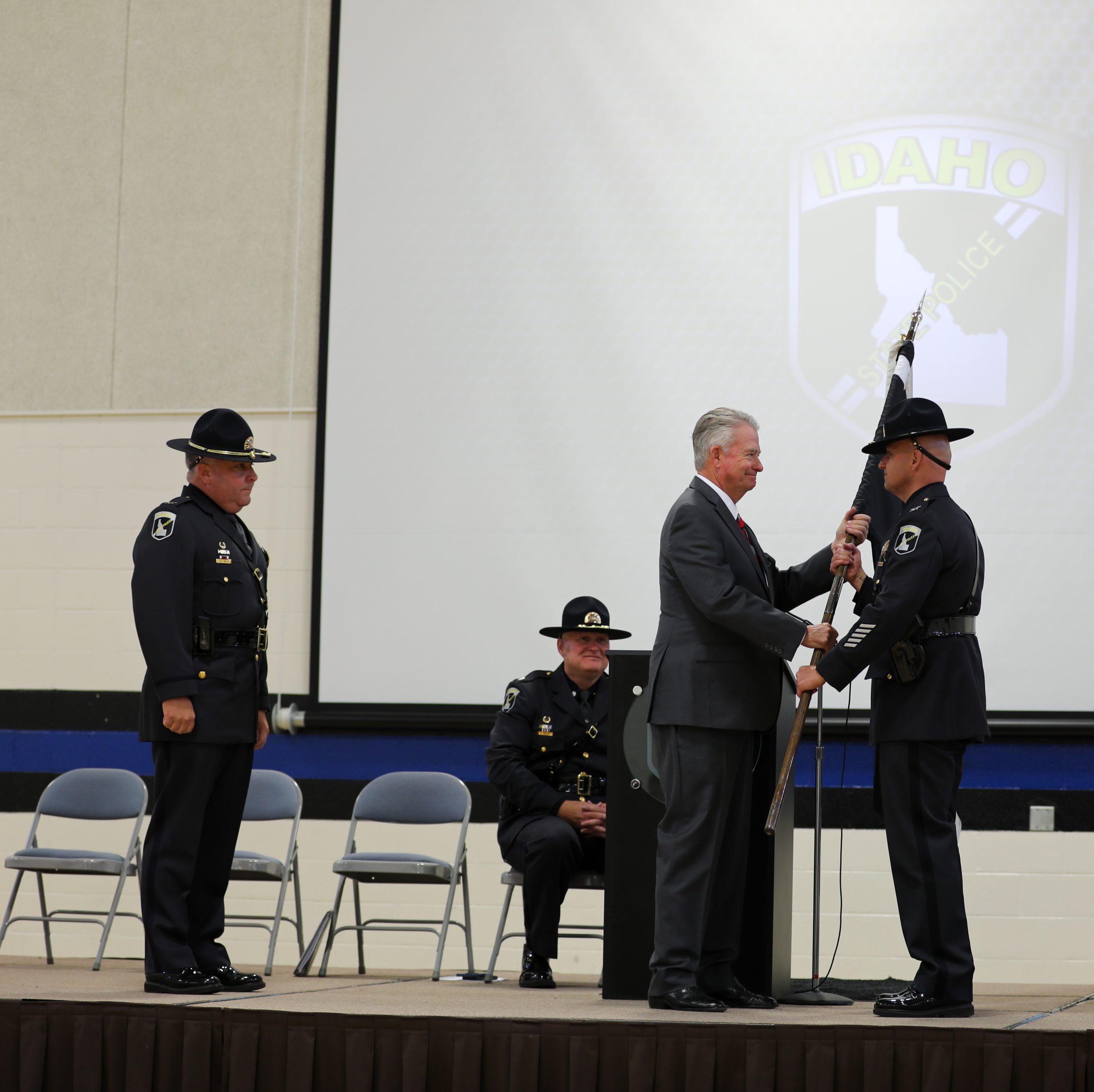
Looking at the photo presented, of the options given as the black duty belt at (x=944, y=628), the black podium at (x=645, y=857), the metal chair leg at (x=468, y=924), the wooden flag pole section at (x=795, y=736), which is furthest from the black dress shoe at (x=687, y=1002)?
the metal chair leg at (x=468, y=924)

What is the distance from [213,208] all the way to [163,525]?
10.7 ft

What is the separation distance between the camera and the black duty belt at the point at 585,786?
15.3 feet

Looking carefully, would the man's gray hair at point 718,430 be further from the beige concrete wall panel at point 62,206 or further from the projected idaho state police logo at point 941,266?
the beige concrete wall panel at point 62,206

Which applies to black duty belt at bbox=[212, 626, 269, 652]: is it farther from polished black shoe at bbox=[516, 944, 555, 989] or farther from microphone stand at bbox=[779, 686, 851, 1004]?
microphone stand at bbox=[779, 686, 851, 1004]

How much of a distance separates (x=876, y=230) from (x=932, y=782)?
327 cm

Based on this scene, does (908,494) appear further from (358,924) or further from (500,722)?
(358,924)

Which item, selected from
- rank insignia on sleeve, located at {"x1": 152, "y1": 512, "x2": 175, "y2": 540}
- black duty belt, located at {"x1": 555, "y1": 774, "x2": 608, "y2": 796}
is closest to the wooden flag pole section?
black duty belt, located at {"x1": 555, "y1": 774, "x2": 608, "y2": 796}

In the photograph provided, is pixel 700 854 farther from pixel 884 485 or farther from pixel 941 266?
pixel 941 266

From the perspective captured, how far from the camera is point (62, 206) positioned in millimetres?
6617

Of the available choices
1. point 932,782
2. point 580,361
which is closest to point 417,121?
point 580,361

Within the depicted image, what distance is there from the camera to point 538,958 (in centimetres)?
441

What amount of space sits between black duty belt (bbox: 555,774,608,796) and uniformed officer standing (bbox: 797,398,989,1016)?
1.41 meters

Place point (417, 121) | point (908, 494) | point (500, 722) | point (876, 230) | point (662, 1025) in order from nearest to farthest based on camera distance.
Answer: point (662, 1025), point (908, 494), point (500, 722), point (876, 230), point (417, 121)

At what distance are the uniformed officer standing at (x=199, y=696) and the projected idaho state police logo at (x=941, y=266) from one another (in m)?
2.98
